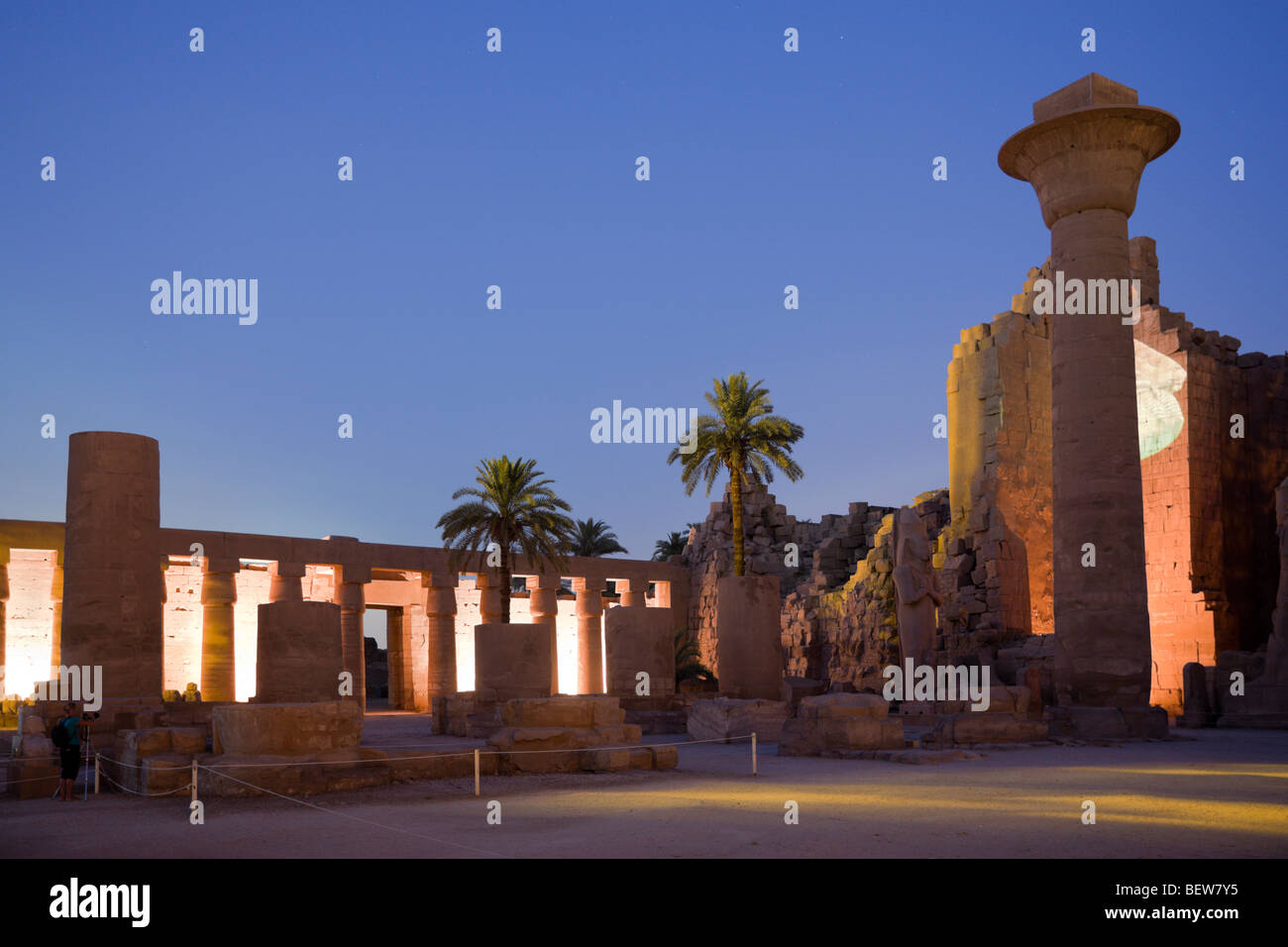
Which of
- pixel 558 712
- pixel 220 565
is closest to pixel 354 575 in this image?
pixel 220 565

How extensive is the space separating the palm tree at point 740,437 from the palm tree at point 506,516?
433 centimetres

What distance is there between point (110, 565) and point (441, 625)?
16702 mm

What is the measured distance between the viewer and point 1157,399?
1000 inches

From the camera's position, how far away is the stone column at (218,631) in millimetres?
27844

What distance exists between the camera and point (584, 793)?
11.0 m

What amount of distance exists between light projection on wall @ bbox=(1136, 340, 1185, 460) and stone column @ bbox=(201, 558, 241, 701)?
2194 centimetres

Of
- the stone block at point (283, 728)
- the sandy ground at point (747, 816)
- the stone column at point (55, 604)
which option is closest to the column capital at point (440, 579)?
the stone column at point (55, 604)

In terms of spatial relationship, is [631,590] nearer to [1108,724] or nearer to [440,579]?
[440,579]

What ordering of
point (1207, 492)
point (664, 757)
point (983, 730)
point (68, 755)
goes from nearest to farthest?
point (68, 755)
point (664, 757)
point (983, 730)
point (1207, 492)

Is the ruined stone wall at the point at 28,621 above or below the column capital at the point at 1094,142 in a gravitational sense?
below

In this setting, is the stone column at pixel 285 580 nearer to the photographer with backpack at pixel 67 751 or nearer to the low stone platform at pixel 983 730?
the photographer with backpack at pixel 67 751
